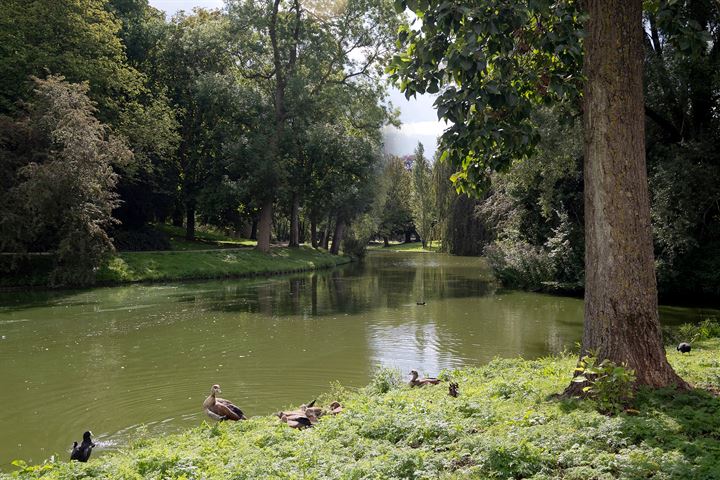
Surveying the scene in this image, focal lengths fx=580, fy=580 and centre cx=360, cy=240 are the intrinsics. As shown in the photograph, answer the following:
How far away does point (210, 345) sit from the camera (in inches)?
600

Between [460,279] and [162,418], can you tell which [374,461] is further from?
[460,279]

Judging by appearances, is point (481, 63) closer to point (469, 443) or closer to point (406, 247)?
point (469, 443)

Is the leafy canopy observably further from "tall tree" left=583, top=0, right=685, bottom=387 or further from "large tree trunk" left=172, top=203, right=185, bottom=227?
"large tree trunk" left=172, top=203, right=185, bottom=227

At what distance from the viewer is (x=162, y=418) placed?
9562 millimetres

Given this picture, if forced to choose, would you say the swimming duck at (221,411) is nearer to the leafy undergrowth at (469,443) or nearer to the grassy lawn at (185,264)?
the leafy undergrowth at (469,443)

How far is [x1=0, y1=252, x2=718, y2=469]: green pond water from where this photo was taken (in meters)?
9.88

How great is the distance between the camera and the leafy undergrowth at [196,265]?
99.0 ft

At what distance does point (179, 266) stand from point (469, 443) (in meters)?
29.9

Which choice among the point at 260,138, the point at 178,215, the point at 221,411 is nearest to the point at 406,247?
the point at 178,215

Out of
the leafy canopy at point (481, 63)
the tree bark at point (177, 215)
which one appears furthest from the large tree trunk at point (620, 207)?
the tree bark at point (177, 215)

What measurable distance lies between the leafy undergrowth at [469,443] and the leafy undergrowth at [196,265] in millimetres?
23920

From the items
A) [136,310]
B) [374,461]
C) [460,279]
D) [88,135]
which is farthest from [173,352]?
[460,279]

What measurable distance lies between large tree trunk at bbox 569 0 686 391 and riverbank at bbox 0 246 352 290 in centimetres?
2705

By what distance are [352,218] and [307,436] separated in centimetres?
4427
